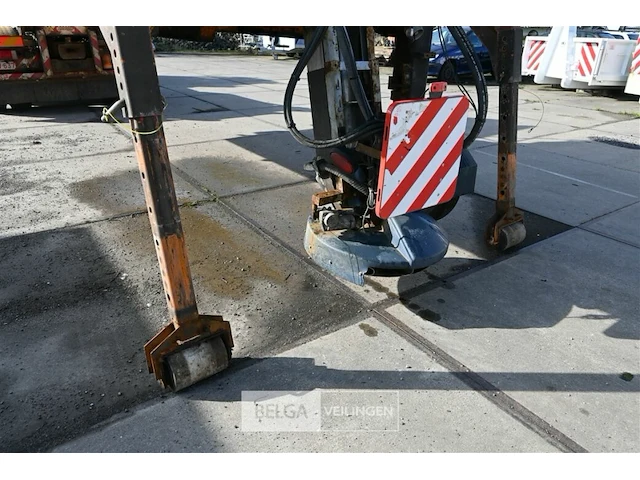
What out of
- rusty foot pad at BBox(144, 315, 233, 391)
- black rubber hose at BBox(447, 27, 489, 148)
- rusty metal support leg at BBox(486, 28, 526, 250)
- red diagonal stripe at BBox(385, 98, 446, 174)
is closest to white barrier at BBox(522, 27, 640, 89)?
rusty metal support leg at BBox(486, 28, 526, 250)

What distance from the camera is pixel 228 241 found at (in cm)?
379

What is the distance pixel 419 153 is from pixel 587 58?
1034 centimetres

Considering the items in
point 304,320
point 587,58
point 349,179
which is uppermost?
point 587,58

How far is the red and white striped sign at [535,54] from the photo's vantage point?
12.0 meters

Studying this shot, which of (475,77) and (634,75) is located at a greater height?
(475,77)

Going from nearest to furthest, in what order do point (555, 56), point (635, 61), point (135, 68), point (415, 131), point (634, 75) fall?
point (135, 68) < point (415, 131) < point (635, 61) < point (634, 75) < point (555, 56)

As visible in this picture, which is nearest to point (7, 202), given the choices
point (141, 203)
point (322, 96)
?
point (141, 203)

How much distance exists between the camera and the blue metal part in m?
2.71

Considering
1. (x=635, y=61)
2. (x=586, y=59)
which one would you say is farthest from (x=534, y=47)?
(x=635, y=61)

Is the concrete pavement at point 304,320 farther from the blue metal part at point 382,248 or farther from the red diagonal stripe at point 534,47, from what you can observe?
the red diagonal stripe at point 534,47

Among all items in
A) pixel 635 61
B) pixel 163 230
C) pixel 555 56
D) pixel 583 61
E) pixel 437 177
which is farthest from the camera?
pixel 555 56

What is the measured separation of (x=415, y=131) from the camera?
2.58m

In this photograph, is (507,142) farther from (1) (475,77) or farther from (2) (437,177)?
(2) (437,177)

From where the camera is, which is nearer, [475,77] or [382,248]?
[382,248]
